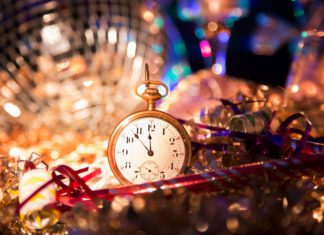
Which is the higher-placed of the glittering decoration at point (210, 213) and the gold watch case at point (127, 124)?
the gold watch case at point (127, 124)

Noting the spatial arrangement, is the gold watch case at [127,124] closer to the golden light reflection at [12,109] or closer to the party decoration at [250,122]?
the party decoration at [250,122]

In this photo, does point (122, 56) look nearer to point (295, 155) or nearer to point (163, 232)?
point (295, 155)

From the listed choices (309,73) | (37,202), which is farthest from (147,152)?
(309,73)

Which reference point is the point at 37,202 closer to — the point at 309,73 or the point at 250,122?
the point at 250,122

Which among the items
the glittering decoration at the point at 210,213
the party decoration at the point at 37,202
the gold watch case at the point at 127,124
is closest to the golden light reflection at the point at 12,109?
the gold watch case at the point at 127,124

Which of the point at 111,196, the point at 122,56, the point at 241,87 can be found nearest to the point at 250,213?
the point at 111,196

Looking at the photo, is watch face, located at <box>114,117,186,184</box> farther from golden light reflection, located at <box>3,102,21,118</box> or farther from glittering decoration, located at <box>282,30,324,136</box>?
golden light reflection, located at <box>3,102,21,118</box>
